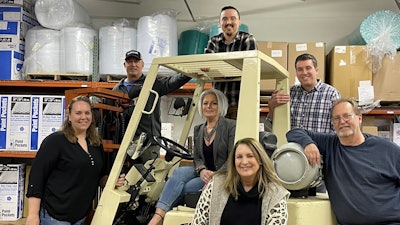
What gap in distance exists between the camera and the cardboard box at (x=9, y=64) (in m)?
6.08

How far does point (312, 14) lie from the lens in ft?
22.2

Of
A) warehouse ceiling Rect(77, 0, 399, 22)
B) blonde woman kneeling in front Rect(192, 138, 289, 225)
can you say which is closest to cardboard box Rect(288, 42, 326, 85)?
warehouse ceiling Rect(77, 0, 399, 22)

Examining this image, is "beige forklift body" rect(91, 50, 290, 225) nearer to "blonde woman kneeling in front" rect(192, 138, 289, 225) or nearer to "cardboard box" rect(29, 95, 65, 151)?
"blonde woman kneeling in front" rect(192, 138, 289, 225)

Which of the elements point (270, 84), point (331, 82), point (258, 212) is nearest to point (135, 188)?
point (258, 212)

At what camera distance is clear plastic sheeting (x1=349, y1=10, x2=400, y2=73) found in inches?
215

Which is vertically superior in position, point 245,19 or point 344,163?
point 245,19

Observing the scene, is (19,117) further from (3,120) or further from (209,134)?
(209,134)

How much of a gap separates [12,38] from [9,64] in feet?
1.23

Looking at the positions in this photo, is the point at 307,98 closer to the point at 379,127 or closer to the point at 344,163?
the point at 344,163

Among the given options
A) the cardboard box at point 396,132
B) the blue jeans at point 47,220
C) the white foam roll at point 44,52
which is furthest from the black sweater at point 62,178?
the cardboard box at point 396,132

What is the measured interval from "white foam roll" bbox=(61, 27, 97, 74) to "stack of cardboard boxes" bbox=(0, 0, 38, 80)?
0.67 meters

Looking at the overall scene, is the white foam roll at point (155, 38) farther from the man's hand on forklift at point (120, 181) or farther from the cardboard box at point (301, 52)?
the man's hand on forklift at point (120, 181)

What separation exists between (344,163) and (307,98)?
4.82ft

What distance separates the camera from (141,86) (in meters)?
4.70
